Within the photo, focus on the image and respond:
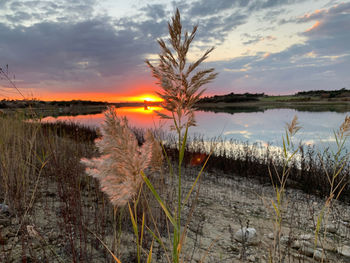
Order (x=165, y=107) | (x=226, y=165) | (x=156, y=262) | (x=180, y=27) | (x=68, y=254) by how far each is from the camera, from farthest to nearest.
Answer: (x=226, y=165), (x=156, y=262), (x=68, y=254), (x=165, y=107), (x=180, y=27)

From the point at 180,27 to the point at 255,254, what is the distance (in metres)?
3.54

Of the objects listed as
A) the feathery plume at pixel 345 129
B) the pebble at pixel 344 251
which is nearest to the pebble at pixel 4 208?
the feathery plume at pixel 345 129

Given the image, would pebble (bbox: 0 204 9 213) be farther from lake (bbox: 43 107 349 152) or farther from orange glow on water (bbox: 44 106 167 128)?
lake (bbox: 43 107 349 152)

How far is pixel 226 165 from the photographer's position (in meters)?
10.2

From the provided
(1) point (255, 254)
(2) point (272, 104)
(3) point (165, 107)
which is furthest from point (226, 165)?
(2) point (272, 104)

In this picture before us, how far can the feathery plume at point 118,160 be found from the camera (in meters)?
0.97

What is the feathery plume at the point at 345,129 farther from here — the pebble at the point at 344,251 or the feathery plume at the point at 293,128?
the pebble at the point at 344,251

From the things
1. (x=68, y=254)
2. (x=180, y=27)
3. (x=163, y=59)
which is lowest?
(x=68, y=254)

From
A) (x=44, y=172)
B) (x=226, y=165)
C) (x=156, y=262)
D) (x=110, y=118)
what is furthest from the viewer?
(x=226, y=165)

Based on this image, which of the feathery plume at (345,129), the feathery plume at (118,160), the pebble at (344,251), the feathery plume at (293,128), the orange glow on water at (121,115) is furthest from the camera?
the pebble at (344,251)

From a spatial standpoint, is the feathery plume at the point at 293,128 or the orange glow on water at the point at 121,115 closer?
the orange glow on water at the point at 121,115

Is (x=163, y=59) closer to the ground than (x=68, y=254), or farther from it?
farther from it

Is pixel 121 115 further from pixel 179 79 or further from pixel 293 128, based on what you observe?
pixel 293 128

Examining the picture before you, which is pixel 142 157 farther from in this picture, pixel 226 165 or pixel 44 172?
pixel 226 165
